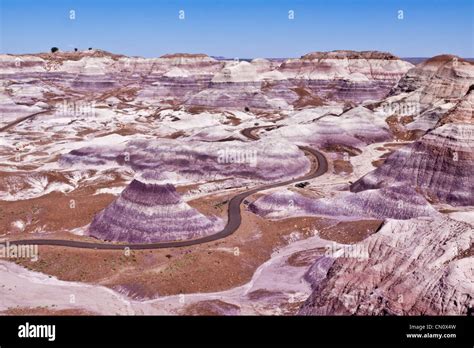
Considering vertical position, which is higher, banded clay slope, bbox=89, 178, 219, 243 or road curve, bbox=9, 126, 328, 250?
banded clay slope, bbox=89, 178, 219, 243

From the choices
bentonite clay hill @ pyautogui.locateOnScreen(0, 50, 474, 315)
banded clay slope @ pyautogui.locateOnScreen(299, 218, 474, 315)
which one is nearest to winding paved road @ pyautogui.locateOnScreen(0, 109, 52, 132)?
bentonite clay hill @ pyautogui.locateOnScreen(0, 50, 474, 315)

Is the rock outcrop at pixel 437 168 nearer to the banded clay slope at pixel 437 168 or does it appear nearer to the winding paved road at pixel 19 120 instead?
the banded clay slope at pixel 437 168

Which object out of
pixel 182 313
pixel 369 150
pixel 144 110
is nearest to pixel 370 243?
pixel 182 313

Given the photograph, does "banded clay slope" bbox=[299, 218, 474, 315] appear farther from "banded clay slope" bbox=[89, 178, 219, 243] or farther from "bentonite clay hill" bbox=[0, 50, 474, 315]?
"banded clay slope" bbox=[89, 178, 219, 243]

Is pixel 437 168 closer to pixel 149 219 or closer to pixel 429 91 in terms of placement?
pixel 149 219

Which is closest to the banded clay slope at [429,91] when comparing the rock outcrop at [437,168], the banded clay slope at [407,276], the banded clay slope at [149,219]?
the rock outcrop at [437,168]

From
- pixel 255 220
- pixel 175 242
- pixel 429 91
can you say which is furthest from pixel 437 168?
pixel 429 91
